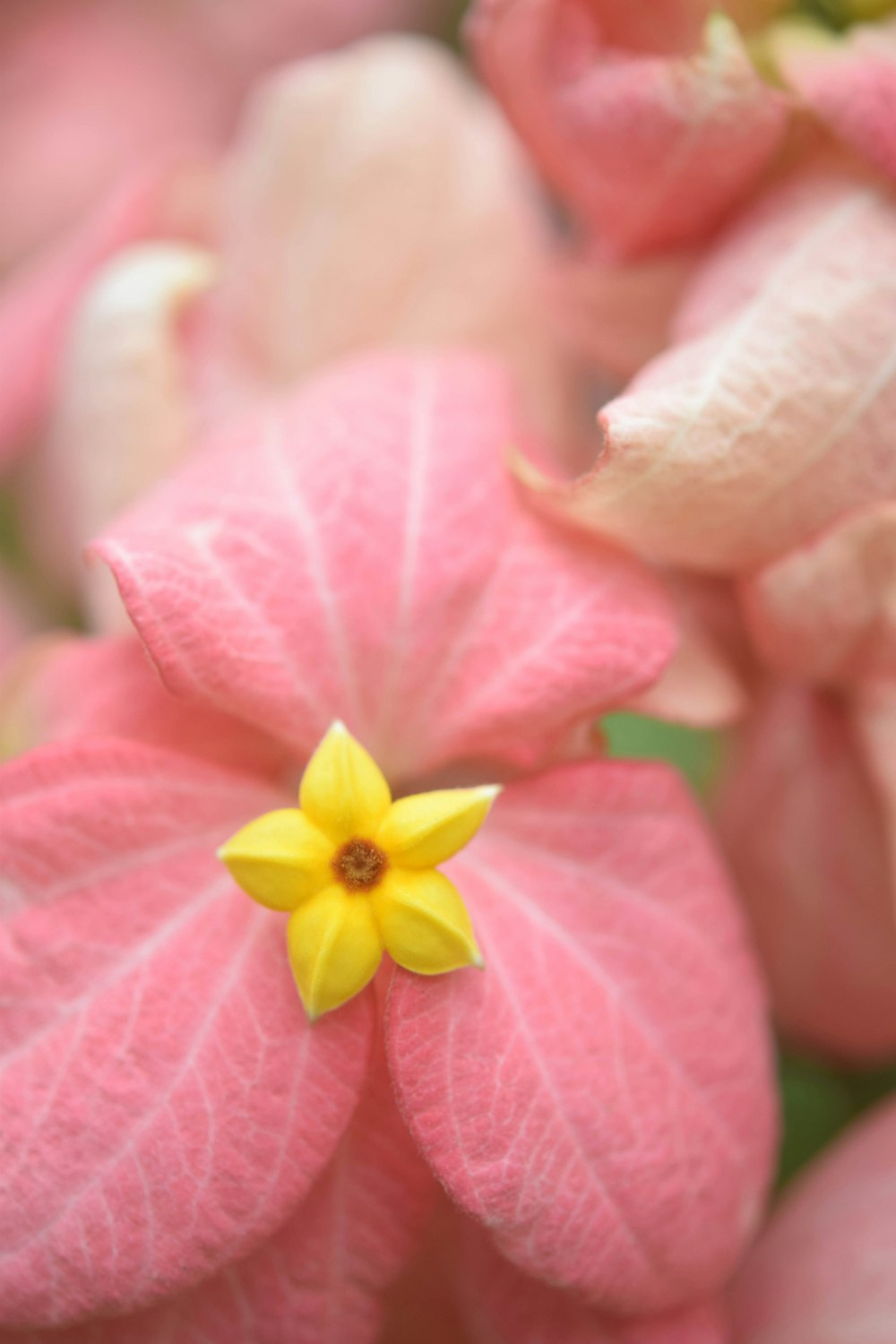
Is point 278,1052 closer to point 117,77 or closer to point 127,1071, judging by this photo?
point 127,1071

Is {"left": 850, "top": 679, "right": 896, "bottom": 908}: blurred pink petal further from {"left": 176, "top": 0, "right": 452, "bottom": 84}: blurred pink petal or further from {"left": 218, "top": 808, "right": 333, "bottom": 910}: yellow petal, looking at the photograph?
{"left": 176, "top": 0, "right": 452, "bottom": 84}: blurred pink petal

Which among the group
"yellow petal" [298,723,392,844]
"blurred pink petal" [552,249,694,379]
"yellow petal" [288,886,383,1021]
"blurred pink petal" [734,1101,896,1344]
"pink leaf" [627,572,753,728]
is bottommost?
"blurred pink petal" [734,1101,896,1344]

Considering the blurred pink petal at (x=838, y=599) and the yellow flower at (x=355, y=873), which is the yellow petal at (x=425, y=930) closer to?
the yellow flower at (x=355, y=873)

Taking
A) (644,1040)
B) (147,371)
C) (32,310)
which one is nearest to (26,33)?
(32,310)

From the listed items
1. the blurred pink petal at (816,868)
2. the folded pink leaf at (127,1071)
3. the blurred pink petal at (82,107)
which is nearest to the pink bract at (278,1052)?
the folded pink leaf at (127,1071)

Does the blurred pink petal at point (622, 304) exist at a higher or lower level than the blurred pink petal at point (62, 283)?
lower

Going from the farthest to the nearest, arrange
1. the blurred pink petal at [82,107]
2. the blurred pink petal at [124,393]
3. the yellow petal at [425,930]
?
the blurred pink petal at [82,107] → the blurred pink petal at [124,393] → the yellow petal at [425,930]

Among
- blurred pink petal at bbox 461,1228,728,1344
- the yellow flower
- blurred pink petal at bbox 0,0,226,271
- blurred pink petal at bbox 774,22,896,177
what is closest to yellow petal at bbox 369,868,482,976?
the yellow flower
